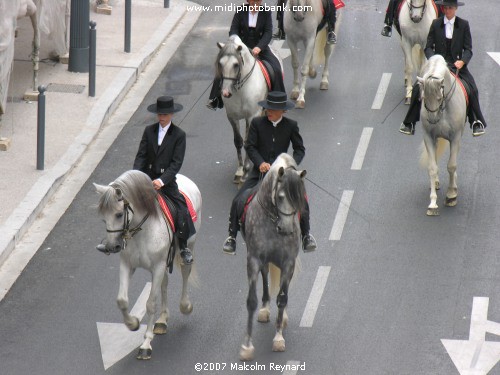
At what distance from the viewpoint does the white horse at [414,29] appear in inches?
976

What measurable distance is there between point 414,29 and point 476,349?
968cm

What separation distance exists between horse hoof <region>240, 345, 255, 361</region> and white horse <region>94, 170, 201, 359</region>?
3.64ft

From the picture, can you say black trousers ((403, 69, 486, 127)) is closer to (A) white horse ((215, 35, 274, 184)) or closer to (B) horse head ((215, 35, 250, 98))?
(A) white horse ((215, 35, 274, 184))

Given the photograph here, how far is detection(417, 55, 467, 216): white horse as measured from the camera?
20.1 meters

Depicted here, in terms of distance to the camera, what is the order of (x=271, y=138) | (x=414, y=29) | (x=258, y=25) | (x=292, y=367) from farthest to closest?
(x=414, y=29) < (x=258, y=25) < (x=271, y=138) < (x=292, y=367)

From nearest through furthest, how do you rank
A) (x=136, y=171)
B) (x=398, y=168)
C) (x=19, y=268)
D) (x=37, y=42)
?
(x=136, y=171), (x=19, y=268), (x=398, y=168), (x=37, y=42)

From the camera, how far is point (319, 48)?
86.2ft

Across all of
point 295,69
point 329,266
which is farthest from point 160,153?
point 295,69

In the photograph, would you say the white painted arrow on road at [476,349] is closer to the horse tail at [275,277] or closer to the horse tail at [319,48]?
the horse tail at [275,277]

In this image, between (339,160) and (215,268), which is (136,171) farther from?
(339,160)

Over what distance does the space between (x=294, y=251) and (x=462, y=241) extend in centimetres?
446

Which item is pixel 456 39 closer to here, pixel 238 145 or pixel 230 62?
pixel 230 62

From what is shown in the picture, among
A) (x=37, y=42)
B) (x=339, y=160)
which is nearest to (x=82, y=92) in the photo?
(x=37, y=42)

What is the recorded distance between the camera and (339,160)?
2286 cm
